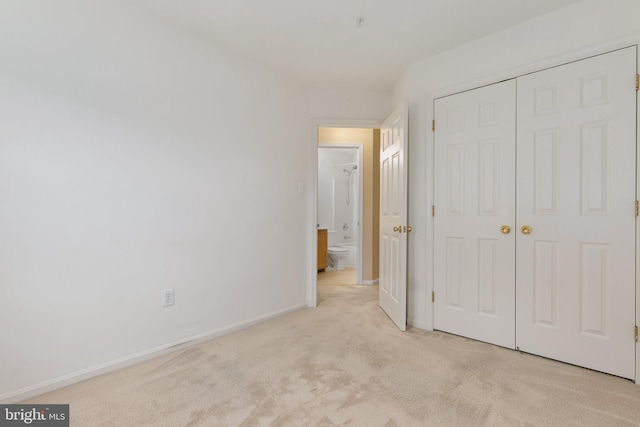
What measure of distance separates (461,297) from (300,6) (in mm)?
2472

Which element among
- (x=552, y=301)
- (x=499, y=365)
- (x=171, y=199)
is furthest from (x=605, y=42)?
(x=171, y=199)

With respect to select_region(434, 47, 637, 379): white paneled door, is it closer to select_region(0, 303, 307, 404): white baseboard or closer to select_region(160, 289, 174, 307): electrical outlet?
select_region(0, 303, 307, 404): white baseboard

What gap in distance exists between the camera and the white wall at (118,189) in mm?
1651

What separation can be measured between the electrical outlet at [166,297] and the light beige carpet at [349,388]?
0.36 metres

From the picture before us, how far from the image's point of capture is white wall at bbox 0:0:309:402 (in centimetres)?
165

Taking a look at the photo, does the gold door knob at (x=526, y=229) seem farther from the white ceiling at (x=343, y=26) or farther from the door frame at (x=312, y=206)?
the door frame at (x=312, y=206)

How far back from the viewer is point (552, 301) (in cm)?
215

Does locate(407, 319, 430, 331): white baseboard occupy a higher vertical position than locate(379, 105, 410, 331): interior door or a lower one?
lower

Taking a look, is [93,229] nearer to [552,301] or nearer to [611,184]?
[552,301]

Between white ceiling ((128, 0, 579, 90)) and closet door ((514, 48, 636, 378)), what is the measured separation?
1.76ft

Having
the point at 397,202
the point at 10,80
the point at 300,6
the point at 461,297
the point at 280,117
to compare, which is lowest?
the point at 461,297

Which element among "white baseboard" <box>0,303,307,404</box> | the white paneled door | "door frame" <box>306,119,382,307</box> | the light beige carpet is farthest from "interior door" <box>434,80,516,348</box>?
"white baseboard" <box>0,303,307,404</box>

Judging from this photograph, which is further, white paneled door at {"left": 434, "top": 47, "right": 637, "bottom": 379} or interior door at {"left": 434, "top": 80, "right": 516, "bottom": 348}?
interior door at {"left": 434, "top": 80, "right": 516, "bottom": 348}

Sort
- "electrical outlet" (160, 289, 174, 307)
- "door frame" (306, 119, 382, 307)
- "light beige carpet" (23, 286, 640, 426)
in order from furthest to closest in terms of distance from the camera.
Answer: "door frame" (306, 119, 382, 307), "electrical outlet" (160, 289, 174, 307), "light beige carpet" (23, 286, 640, 426)
